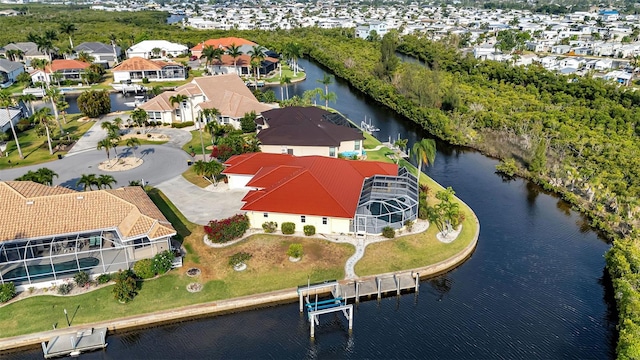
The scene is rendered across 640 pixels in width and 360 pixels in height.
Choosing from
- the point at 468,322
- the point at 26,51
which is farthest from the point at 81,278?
the point at 26,51

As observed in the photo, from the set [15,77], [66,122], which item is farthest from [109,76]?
[66,122]

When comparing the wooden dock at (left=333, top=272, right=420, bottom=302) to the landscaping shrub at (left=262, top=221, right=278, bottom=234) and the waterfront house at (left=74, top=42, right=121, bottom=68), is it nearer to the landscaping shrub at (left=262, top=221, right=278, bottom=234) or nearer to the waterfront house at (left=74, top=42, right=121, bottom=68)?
the landscaping shrub at (left=262, top=221, right=278, bottom=234)

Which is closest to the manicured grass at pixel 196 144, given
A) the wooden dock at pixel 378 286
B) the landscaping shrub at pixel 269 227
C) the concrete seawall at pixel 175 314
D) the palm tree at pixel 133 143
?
the palm tree at pixel 133 143

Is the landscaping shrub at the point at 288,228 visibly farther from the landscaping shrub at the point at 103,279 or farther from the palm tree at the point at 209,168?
the landscaping shrub at the point at 103,279

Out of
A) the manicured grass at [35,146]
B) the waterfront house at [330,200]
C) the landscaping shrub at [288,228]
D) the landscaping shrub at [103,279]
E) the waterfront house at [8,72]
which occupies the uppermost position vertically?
the waterfront house at [8,72]

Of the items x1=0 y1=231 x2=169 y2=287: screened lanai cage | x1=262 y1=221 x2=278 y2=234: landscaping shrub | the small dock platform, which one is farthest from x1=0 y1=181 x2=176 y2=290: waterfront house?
x1=262 y1=221 x2=278 y2=234: landscaping shrub

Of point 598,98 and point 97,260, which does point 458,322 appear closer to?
point 97,260
